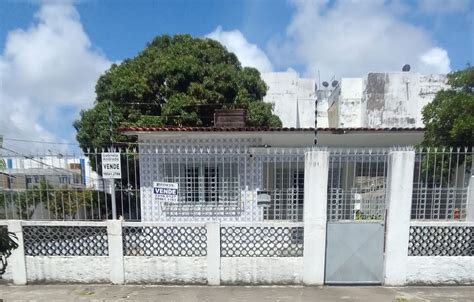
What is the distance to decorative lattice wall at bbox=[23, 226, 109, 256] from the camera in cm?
450

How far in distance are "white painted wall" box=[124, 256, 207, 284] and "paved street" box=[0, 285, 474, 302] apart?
0.35 feet

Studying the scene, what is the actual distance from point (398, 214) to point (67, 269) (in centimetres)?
519

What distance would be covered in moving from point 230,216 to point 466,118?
4.55 meters

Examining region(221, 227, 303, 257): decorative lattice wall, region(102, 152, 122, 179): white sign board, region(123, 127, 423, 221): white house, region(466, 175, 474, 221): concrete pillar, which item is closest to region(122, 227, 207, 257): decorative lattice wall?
region(221, 227, 303, 257): decorative lattice wall

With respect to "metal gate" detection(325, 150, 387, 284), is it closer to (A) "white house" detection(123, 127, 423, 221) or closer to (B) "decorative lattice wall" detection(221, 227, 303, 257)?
(B) "decorative lattice wall" detection(221, 227, 303, 257)

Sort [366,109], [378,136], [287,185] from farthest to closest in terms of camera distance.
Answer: [366,109] < [378,136] < [287,185]

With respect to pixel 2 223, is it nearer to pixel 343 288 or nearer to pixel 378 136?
pixel 343 288

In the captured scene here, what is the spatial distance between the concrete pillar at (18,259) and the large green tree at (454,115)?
23.6 ft

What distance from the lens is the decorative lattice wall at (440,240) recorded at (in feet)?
14.3

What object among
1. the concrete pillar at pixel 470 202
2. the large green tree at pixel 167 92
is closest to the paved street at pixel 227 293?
the concrete pillar at pixel 470 202

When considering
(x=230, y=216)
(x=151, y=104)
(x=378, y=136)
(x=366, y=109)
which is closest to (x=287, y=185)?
(x=230, y=216)

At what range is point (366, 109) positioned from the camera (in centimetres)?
1484

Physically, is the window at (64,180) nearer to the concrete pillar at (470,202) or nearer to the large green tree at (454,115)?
the large green tree at (454,115)

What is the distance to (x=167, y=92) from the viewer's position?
904 centimetres
